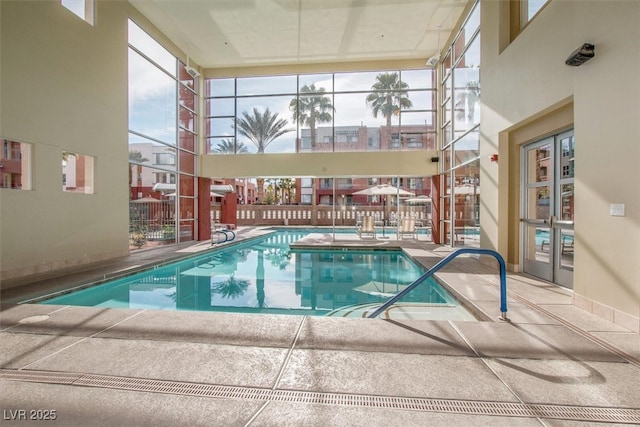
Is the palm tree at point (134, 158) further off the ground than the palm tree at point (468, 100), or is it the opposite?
the palm tree at point (468, 100)

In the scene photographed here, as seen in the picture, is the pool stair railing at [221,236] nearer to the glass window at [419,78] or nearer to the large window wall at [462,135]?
the large window wall at [462,135]

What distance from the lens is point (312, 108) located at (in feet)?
39.7

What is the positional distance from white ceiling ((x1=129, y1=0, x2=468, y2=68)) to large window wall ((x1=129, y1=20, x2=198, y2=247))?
934 millimetres

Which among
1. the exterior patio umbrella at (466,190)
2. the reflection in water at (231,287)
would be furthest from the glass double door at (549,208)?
the reflection in water at (231,287)

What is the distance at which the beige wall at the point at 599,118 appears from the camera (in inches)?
121

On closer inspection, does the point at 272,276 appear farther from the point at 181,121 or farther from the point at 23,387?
the point at 181,121

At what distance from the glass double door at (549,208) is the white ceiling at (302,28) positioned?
200 inches

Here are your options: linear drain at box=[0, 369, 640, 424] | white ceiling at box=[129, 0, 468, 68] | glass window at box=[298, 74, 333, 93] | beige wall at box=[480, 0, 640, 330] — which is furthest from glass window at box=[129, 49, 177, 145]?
beige wall at box=[480, 0, 640, 330]

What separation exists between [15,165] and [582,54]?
323 inches

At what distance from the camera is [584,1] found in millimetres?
3658

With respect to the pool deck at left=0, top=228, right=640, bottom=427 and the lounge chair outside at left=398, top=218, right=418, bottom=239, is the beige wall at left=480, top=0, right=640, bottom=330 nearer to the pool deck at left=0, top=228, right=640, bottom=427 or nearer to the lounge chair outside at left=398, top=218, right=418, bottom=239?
the pool deck at left=0, top=228, right=640, bottom=427

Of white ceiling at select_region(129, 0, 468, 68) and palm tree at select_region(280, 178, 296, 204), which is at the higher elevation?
white ceiling at select_region(129, 0, 468, 68)

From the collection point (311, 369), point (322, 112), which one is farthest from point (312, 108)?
point (311, 369)

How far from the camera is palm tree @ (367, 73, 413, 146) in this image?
11609 mm
